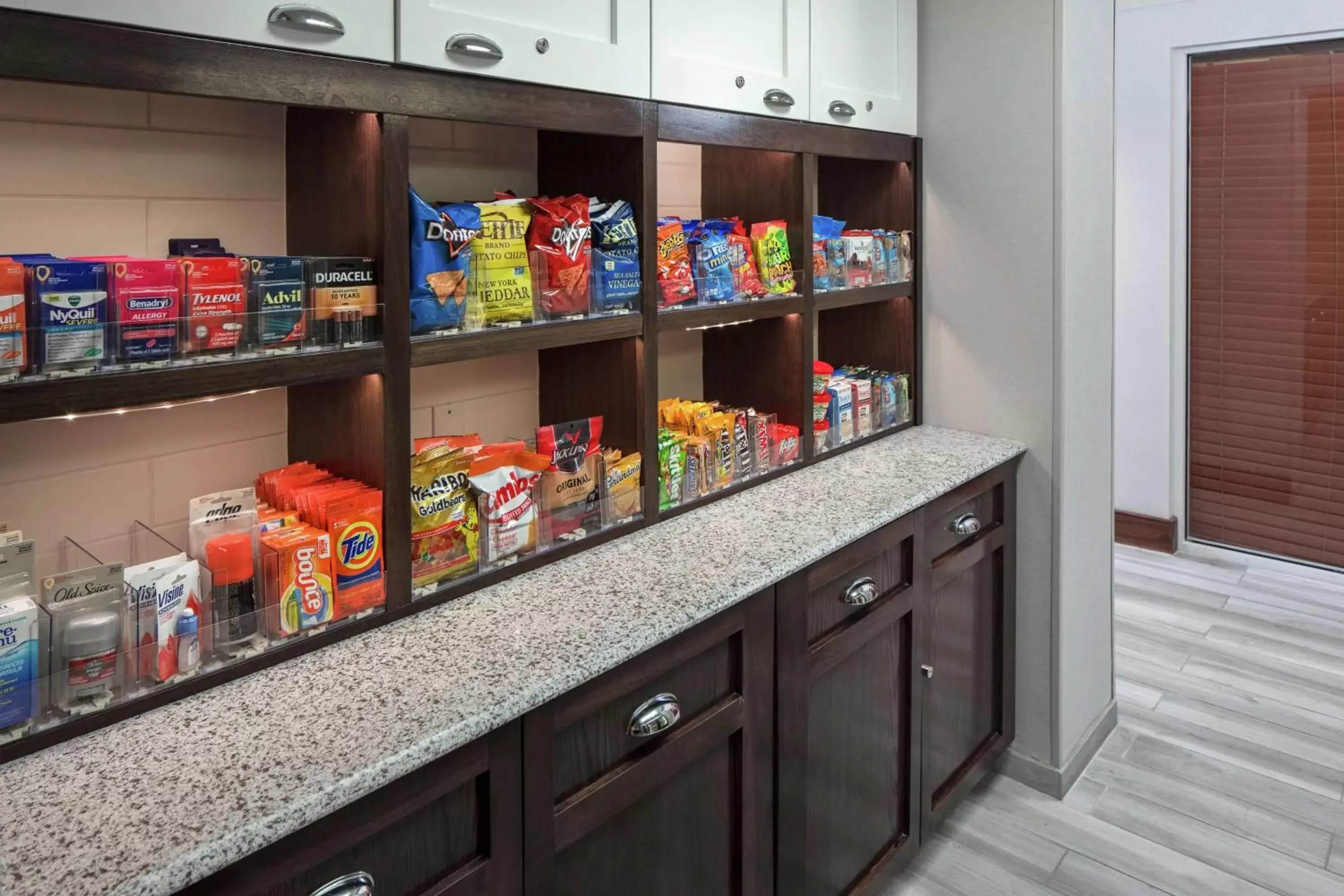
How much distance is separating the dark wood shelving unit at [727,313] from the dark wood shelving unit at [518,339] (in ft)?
0.33

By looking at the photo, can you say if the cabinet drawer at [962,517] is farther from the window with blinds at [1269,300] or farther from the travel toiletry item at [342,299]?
the window with blinds at [1269,300]

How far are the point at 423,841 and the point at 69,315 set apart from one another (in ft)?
2.43

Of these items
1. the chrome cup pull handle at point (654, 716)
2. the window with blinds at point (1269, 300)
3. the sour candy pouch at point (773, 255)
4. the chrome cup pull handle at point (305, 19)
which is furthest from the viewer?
the window with blinds at point (1269, 300)

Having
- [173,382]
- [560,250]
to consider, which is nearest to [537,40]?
[560,250]

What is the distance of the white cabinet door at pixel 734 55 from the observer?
68.2 inches

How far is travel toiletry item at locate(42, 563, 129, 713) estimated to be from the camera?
108 cm

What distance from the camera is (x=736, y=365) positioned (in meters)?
2.34

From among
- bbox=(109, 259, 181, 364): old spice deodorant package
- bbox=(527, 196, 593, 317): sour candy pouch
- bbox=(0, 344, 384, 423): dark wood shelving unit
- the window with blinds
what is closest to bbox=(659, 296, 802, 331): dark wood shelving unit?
bbox=(527, 196, 593, 317): sour candy pouch

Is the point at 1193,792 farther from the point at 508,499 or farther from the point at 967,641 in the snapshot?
the point at 508,499

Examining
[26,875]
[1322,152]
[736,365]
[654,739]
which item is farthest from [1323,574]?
[26,875]

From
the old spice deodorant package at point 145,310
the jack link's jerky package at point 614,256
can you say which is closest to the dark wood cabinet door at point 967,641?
the jack link's jerky package at point 614,256

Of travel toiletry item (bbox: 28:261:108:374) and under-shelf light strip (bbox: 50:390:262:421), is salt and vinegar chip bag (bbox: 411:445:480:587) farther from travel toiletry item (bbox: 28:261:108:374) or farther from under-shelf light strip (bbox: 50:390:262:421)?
travel toiletry item (bbox: 28:261:108:374)

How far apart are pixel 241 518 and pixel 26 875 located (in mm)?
527

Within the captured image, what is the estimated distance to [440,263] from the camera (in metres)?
1.43
